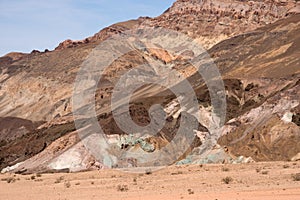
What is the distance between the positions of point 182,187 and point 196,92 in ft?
138

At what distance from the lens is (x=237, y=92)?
59000 millimetres

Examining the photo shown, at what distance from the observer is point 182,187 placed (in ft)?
65.5

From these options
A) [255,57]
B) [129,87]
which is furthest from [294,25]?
[129,87]

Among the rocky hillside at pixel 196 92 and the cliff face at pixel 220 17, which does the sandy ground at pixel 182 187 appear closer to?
the rocky hillside at pixel 196 92

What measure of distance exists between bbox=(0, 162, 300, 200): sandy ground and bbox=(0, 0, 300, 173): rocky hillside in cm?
1114

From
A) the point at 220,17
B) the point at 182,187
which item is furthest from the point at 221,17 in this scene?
the point at 182,187

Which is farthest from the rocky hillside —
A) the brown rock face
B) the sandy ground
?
the sandy ground

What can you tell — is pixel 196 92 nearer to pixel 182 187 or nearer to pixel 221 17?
pixel 182 187

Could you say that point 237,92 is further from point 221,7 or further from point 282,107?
point 221,7

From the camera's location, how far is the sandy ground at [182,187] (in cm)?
1714

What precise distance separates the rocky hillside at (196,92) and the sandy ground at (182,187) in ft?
36.6

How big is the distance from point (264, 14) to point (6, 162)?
4591 inches

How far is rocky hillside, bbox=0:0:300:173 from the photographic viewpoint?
39.3 m

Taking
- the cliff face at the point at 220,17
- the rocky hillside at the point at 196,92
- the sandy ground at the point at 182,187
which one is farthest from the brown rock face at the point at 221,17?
the sandy ground at the point at 182,187
